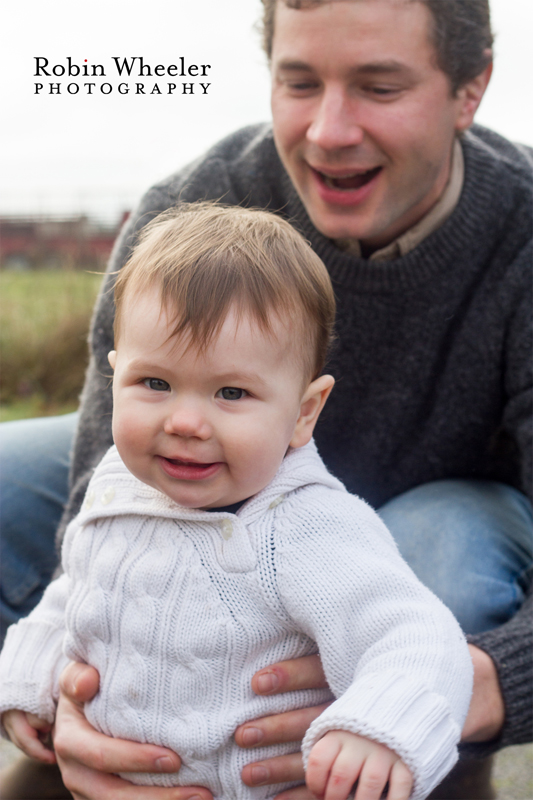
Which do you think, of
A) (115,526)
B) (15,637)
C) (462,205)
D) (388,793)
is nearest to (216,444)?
(115,526)

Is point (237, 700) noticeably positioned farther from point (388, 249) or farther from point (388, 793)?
point (388, 249)

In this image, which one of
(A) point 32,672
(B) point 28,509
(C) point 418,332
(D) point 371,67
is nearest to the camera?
(A) point 32,672

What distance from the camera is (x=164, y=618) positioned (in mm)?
1231

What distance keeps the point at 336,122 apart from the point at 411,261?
0.39 metres

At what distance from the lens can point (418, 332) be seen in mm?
1960

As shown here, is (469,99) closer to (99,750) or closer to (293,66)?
(293,66)

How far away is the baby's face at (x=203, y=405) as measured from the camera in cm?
115

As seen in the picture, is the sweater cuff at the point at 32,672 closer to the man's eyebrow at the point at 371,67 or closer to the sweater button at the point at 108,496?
the sweater button at the point at 108,496

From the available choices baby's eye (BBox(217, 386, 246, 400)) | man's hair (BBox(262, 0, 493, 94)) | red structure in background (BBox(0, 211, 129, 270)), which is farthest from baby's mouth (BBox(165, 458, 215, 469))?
red structure in background (BBox(0, 211, 129, 270))

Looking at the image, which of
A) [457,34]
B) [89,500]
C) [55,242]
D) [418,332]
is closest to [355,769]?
[89,500]

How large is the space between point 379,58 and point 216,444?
1.07m

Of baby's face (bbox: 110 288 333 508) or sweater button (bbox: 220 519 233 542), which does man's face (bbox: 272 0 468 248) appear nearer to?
baby's face (bbox: 110 288 333 508)

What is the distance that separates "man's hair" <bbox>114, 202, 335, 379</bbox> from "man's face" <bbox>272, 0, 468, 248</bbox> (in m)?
0.58

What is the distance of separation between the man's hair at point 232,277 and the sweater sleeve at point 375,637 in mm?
280
